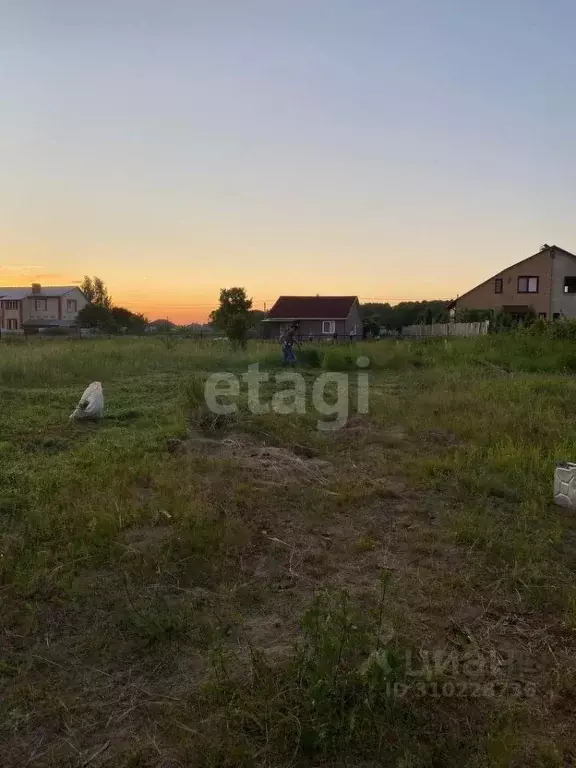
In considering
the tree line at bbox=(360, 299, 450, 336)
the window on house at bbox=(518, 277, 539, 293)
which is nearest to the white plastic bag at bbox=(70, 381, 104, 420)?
the window on house at bbox=(518, 277, 539, 293)

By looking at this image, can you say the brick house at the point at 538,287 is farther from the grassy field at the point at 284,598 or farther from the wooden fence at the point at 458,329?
the grassy field at the point at 284,598

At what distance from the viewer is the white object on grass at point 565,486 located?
3.84m

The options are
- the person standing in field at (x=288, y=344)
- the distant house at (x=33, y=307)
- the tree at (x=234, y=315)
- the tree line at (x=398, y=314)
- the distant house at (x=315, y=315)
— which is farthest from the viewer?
the distant house at (x=33, y=307)

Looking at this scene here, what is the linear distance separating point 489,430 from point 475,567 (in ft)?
10.3

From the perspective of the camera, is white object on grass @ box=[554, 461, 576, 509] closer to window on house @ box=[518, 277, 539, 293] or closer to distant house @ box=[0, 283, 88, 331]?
window on house @ box=[518, 277, 539, 293]

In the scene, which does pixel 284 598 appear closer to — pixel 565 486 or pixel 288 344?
pixel 565 486

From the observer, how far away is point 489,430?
19.2ft

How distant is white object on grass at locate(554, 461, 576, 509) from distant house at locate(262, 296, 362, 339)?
30217 millimetres

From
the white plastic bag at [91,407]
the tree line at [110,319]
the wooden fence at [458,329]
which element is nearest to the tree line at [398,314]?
the wooden fence at [458,329]

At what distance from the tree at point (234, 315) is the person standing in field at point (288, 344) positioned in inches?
179

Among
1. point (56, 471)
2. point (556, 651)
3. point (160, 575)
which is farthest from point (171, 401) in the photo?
point (556, 651)

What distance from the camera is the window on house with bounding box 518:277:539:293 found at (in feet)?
97.3

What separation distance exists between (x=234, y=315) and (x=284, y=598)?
51.3 ft

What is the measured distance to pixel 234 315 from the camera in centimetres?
1784
